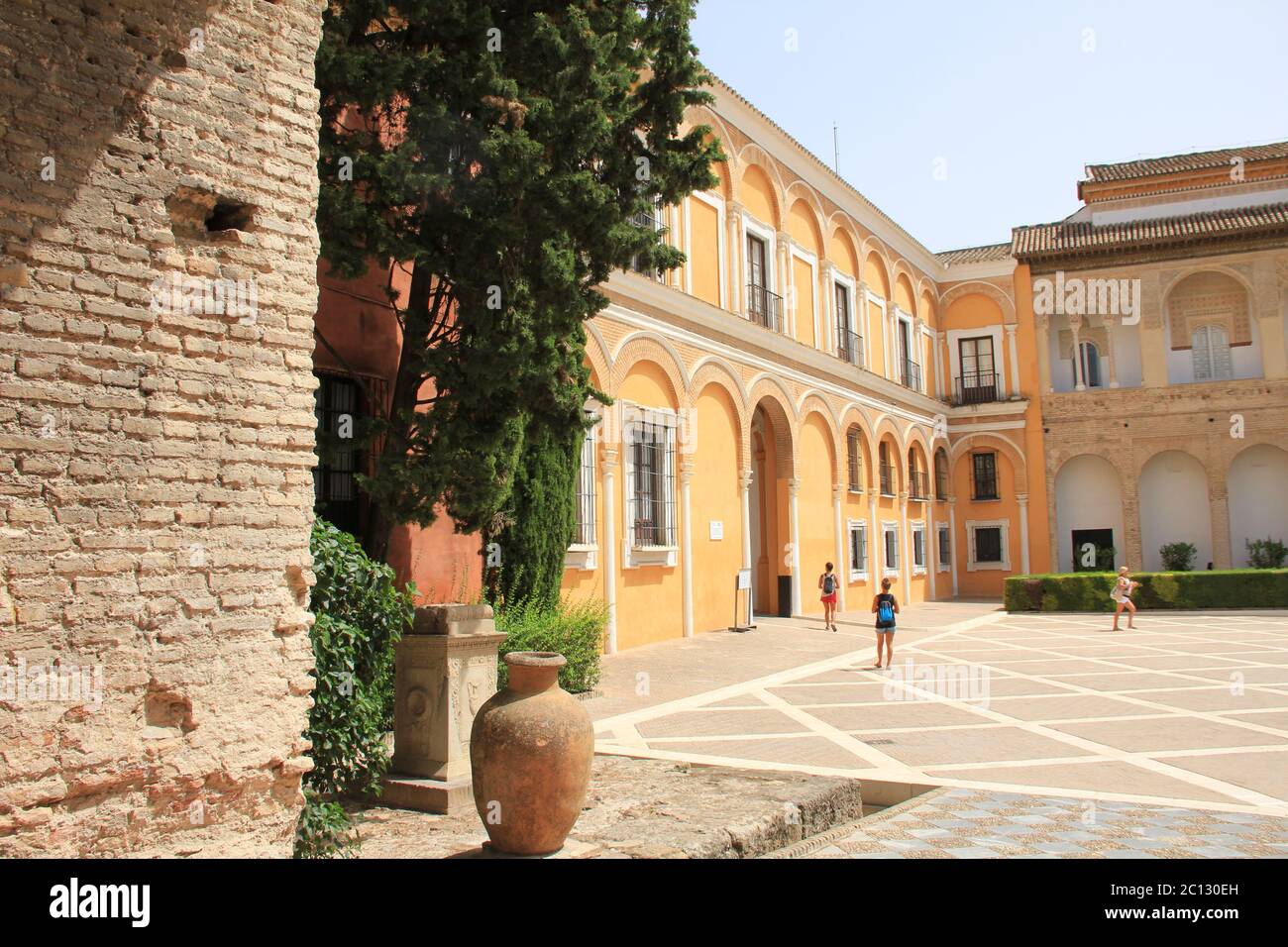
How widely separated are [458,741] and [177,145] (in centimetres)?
411

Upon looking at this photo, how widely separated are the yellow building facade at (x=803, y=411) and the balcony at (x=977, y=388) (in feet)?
0.23

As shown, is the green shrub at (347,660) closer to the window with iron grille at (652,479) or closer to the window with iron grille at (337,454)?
the window with iron grille at (337,454)

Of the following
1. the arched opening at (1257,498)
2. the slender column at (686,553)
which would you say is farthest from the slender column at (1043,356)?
the slender column at (686,553)

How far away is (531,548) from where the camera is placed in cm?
1199

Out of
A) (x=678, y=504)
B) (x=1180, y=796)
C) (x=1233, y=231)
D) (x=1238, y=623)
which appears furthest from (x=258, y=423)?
(x=1233, y=231)

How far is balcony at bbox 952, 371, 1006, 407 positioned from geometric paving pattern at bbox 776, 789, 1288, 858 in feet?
94.4

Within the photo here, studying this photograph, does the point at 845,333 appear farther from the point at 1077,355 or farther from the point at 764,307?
the point at 1077,355

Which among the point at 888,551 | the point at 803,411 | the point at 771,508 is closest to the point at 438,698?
the point at 771,508

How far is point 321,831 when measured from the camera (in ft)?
17.1

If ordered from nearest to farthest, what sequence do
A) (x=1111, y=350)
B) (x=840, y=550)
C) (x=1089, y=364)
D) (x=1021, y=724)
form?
(x=1021, y=724) < (x=840, y=550) < (x=1111, y=350) < (x=1089, y=364)

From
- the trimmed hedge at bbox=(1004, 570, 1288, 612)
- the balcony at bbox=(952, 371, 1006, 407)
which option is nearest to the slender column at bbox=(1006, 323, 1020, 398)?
the balcony at bbox=(952, 371, 1006, 407)

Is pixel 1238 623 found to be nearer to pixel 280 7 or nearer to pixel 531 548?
pixel 531 548

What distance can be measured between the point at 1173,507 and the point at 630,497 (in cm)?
2326

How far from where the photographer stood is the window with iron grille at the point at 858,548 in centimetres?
2569
